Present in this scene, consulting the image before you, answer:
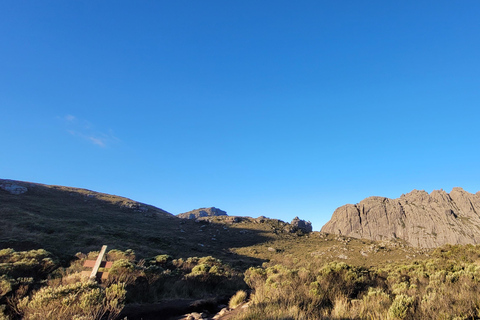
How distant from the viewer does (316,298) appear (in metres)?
7.73

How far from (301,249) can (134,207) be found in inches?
2020

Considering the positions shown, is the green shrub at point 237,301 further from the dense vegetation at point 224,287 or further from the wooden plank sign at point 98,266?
the wooden plank sign at point 98,266

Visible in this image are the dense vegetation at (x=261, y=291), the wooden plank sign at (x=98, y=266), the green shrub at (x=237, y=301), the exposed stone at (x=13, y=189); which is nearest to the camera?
the dense vegetation at (x=261, y=291)

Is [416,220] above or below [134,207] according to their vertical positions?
above

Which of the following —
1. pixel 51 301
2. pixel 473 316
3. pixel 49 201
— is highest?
pixel 49 201

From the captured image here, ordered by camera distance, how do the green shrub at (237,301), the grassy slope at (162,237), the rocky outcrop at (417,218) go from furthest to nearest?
the rocky outcrop at (417,218)
the grassy slope at (162,237)
the green shrub at (237,301)

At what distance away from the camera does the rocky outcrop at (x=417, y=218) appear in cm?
7069

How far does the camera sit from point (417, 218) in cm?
7956

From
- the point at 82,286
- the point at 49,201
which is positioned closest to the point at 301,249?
the point at 82,286

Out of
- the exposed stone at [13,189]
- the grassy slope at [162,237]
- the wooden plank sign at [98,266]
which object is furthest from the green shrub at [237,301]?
the exposed stone at [13,189]

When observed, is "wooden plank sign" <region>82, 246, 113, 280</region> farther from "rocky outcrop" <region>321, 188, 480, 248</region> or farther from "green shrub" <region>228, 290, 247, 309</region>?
"rocky outcrop" <region>321, 188, 480, 248</region>

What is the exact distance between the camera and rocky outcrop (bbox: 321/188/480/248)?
70.7 m

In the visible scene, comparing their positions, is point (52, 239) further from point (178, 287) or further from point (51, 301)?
point (51, 301)

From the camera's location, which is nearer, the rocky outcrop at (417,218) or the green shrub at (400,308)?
the green shrub at (400,308)
